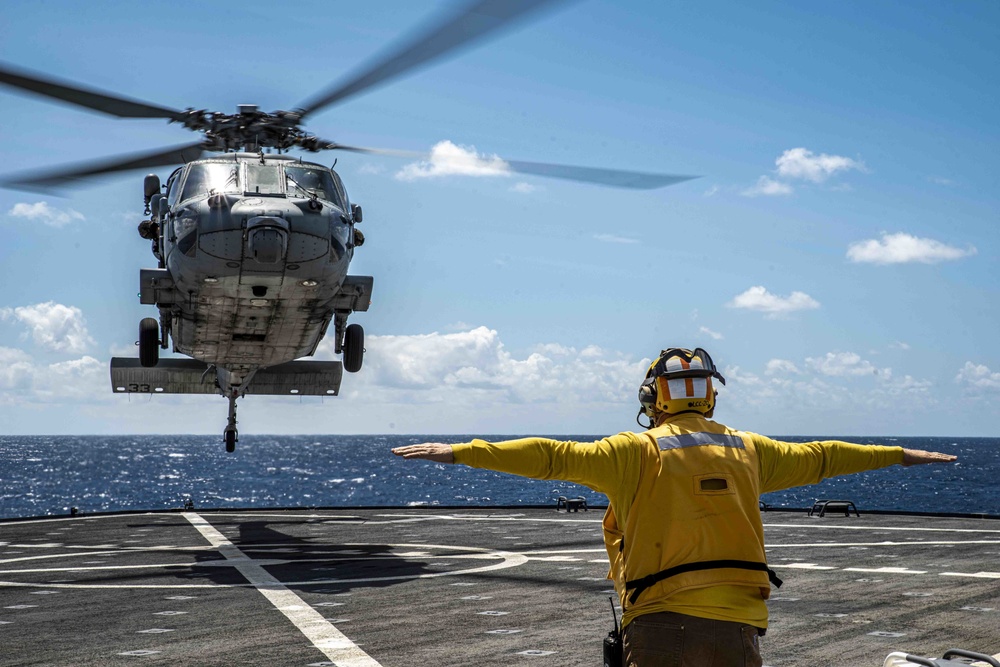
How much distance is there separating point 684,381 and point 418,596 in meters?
9.83

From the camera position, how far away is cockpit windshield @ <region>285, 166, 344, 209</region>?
19.2 metres

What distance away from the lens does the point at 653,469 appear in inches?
204

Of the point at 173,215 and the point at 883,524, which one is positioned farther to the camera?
the point at 883,524

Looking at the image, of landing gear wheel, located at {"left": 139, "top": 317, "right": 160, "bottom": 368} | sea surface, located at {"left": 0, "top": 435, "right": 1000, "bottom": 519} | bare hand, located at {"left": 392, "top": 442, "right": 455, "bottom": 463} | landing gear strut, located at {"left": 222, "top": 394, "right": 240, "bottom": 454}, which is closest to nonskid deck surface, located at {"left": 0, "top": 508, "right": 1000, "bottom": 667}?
landing gear strut, located at {"left": 222, "top": 394, "right": 240, "bottom": 454}

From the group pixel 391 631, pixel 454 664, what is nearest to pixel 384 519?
pixel 391 631

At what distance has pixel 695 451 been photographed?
5172 mm

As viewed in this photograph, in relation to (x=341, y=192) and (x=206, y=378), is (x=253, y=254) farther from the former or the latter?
(x=206, y=378)

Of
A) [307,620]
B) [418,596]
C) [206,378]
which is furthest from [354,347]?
[307,620]

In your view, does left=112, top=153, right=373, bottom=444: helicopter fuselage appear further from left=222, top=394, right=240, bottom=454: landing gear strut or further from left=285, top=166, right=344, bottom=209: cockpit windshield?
left=222, top=394, right=240, bottom=454: landing gear strut

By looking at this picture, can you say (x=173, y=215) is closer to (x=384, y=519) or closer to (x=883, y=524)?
(x=384, y=519)

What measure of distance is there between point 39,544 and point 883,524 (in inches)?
804

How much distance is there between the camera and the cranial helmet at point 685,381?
5422 millimetres

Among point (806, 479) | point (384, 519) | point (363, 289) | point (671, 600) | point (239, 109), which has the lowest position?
point (384, 519)

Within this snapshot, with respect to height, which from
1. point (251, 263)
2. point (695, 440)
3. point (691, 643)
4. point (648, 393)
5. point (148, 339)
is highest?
point (251, 263)
